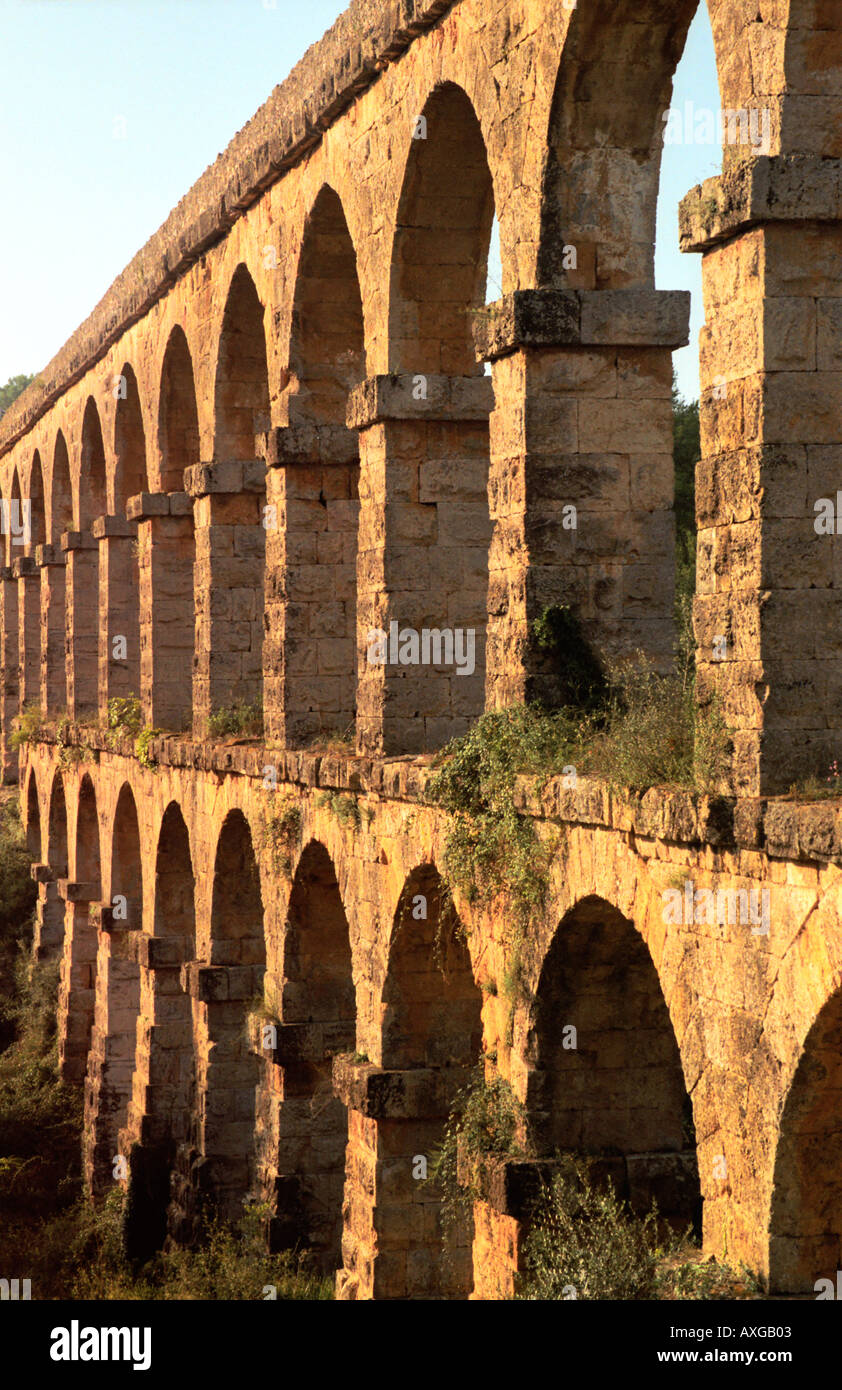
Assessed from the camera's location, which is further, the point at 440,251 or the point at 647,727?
the point at 440,251

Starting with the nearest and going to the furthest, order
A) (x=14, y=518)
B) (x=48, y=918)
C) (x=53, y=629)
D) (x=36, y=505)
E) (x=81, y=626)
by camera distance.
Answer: (x=81, y=626), (x=48, y=918), (x=53, y=629), (x=36, y=505), (x=14, y=518)

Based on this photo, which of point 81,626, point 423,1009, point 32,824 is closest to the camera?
point 423,1009

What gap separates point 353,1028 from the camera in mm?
13148

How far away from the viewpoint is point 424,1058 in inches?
426

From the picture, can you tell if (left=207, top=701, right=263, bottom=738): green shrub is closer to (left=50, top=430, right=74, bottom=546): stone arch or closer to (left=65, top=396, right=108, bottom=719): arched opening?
(left=65, top=396, right=108, bottom=719): arched opening

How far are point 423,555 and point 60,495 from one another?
609 inches

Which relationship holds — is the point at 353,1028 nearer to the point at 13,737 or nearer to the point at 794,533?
the point at 794,533

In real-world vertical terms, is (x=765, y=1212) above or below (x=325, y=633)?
below

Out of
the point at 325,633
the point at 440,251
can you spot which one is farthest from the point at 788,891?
the point at 325,633

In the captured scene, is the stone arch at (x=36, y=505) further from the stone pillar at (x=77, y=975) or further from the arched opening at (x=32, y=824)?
the stone pillar at (x=77, y=975)

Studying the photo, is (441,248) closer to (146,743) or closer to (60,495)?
(146,743)

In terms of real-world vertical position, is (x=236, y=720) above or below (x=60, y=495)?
below

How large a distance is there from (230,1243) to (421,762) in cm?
537

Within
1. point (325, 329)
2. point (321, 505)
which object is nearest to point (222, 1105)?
point (321, 505)
